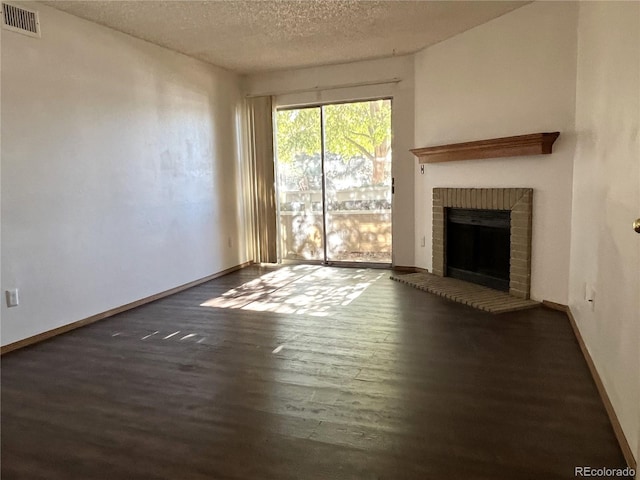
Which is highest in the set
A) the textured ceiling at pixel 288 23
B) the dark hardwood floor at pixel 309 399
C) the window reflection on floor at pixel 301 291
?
the textured ceiling at pixel 288 23

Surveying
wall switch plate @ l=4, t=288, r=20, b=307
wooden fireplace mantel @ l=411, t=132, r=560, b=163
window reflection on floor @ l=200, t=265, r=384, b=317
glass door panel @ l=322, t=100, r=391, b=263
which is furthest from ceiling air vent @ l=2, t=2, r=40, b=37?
wooden fireplace mantel @ l=411, t=132, r=560, b=163

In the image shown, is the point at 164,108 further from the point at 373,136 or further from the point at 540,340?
the point at 540,340

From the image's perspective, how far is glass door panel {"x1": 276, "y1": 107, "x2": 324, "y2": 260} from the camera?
248 inches

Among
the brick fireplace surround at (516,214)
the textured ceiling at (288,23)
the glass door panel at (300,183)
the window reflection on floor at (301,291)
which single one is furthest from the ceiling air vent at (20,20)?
the brick fireplace surround at (516,214)

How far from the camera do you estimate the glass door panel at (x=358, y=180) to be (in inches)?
234

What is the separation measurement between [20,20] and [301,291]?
10.6 feet

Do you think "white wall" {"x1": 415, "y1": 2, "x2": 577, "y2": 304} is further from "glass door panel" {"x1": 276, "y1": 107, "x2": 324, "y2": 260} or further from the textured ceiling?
"glass door panel" {"x1": 276, "y1": 107, "x2": 324, "y2": 260}

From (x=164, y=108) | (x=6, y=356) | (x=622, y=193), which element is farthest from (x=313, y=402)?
(x=164, y=108)

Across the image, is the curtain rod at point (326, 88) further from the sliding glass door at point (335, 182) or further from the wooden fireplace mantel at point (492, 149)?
the wooden fireplace mantel at point (492, 149)

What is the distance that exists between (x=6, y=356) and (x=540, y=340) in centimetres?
367

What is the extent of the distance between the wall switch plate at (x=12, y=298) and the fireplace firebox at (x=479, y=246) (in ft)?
13.3

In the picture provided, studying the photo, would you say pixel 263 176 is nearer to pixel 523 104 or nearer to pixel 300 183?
pixel 300 183

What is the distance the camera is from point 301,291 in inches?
192

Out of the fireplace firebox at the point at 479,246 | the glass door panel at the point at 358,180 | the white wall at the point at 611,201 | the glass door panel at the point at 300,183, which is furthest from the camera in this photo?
the glass door panel at the point at 300,183
